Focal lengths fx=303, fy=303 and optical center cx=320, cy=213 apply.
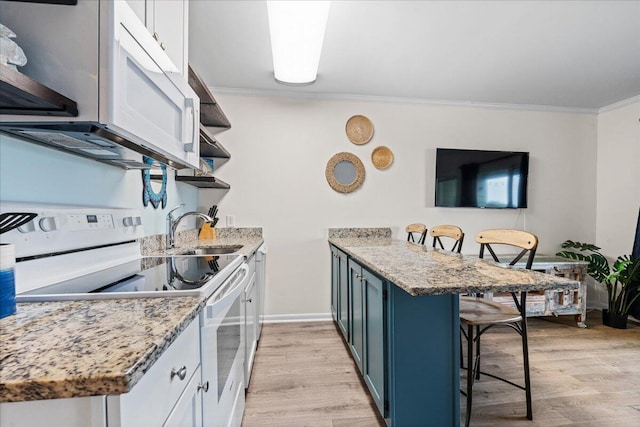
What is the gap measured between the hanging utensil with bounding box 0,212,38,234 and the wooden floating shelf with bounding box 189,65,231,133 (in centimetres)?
138

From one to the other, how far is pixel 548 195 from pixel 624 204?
724 mm

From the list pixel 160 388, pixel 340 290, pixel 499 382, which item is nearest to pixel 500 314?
pixel 499 382

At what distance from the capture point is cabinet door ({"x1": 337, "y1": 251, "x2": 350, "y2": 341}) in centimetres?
236

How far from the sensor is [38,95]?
2.12 ft

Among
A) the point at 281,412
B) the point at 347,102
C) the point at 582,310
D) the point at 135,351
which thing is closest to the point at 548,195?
the point at 582,310

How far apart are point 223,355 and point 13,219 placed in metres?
0.79

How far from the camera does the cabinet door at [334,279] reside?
9.18ft

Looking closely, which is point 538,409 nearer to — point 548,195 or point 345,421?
point 345,421

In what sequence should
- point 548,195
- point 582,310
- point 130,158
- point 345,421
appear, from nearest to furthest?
point 130,158 < point 345,421 < point 582,310 < point 548,195

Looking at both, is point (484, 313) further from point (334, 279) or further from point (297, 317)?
point (297, 317)

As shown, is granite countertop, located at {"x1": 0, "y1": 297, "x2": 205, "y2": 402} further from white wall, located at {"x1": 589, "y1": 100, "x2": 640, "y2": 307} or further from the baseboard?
white wall, located at {"x1": 589, "y1": 100, "x2": 640, "y2": 307}

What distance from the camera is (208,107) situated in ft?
8.62

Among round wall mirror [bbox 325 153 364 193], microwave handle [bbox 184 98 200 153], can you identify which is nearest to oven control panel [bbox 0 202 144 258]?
microwave handle [bbox 184 98 200 153]

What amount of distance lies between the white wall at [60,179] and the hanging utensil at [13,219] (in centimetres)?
9
